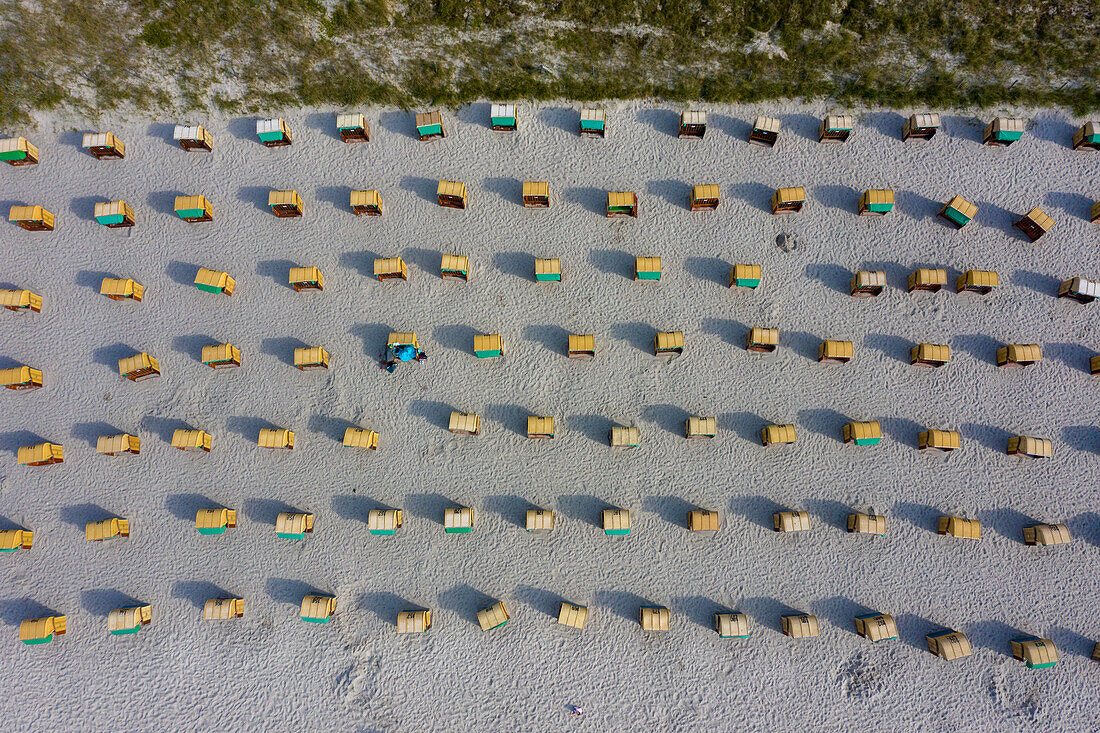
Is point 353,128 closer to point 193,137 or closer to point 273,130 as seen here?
point 273,130

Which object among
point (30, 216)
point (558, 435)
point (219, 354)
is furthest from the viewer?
point (558, 435)

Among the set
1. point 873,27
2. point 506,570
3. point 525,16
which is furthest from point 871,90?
point 506,570

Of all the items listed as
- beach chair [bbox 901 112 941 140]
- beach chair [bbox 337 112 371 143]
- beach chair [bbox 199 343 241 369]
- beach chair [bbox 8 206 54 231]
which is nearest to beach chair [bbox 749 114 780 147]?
beach chair [bbox 901 112 941 140]

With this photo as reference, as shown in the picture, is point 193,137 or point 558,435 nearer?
point 193,137

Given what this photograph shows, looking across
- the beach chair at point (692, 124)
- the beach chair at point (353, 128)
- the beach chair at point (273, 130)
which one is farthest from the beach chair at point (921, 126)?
the beach chair at point (273, 130)

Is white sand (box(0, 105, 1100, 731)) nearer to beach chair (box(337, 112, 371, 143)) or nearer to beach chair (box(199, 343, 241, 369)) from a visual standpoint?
beach chair (box(337, 112, 371, 143))

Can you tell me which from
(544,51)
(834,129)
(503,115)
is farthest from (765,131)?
(503,115)

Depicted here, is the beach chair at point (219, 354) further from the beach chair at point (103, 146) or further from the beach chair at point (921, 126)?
the beach chair at point (921, 126)
